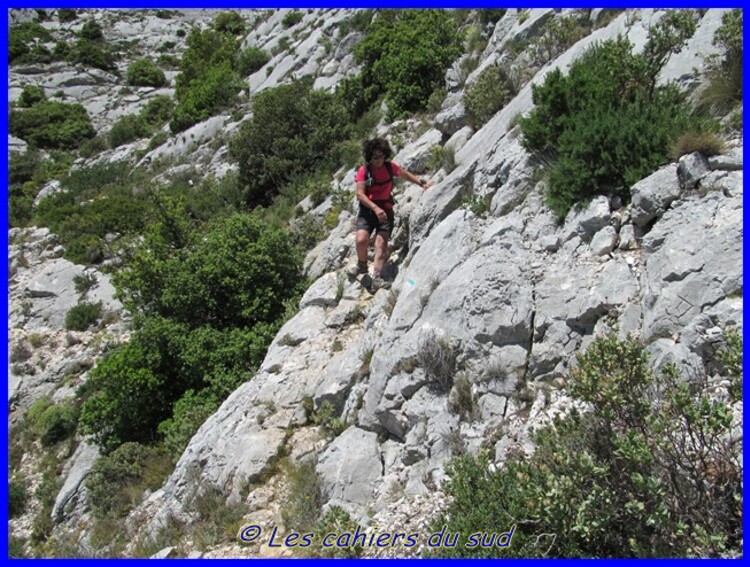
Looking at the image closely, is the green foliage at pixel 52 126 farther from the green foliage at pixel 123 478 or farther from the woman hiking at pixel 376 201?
the woman hiking at pixel 376 201

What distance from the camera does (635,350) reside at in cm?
404

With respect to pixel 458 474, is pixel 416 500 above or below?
below

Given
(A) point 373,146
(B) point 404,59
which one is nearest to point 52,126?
(B) point 404,59

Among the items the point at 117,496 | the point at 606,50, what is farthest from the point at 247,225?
the point at 606,50

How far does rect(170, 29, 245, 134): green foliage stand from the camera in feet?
81.7

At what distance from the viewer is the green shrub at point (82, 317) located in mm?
14016

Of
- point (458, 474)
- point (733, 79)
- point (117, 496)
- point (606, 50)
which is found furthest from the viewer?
point (117, 496)

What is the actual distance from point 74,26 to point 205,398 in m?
45.8

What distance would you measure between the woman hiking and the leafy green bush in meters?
31.9

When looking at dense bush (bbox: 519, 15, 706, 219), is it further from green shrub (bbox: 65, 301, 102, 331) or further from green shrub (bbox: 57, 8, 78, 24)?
green shrub (bbox: 57, 8, 78, 24)

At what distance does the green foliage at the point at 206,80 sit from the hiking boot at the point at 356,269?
1810cm

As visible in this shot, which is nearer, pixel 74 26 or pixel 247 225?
pixel 247 225

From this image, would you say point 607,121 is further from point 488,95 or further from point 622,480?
point 488,95

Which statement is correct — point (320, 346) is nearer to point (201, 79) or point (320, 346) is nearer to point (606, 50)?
point (606, 50)
